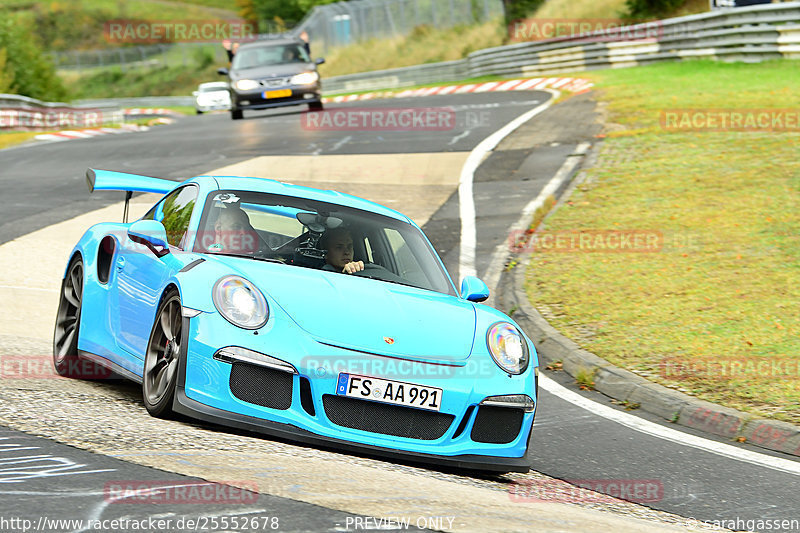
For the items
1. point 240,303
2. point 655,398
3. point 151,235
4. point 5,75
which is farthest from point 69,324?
point 5,75

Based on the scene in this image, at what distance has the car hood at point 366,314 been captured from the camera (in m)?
5.25

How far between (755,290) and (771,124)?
30.8ft

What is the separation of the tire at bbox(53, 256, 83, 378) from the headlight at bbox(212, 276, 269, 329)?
2040mm

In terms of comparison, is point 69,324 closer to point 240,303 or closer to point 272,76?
point 240,303

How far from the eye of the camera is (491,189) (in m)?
16.0

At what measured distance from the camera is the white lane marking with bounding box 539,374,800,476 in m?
6.26

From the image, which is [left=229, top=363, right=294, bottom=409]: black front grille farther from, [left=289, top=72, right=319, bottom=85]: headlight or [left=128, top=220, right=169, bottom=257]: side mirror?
[left=289, top=72, right=319, bottom=85]: headlight

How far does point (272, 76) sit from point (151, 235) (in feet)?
70.3

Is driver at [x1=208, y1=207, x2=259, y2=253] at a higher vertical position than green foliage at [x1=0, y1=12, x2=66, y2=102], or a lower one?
lower

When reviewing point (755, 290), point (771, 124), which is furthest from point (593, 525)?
point (771, 124)

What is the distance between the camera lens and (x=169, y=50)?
9744 cm

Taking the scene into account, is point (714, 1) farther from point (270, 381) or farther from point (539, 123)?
point (270, 381)

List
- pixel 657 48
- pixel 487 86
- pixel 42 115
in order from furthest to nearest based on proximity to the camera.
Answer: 1. pixel 42 115
2. pixel 487 86
3. pixel 657 48

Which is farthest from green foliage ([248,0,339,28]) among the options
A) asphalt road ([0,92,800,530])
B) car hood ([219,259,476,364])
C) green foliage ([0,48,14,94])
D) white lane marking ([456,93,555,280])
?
car hood ([219,259,476,364])
